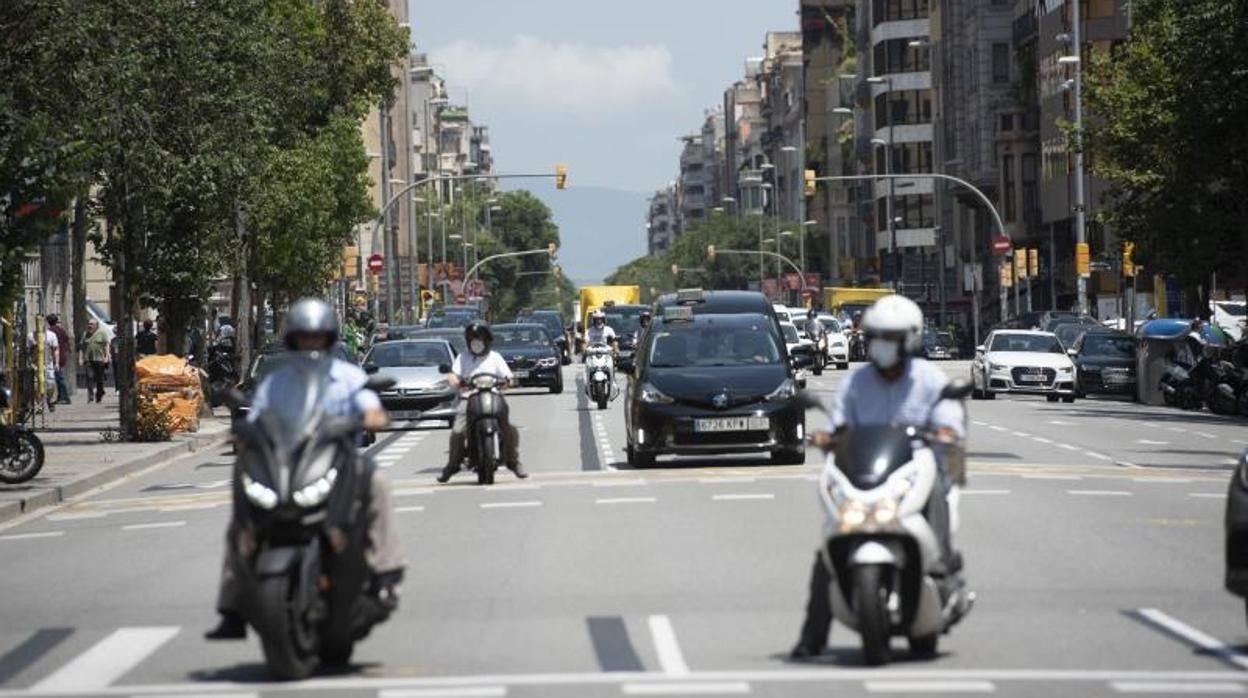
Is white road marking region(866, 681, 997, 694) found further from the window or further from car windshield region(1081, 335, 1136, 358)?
the window

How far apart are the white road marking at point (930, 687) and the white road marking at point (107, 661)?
3355 mm

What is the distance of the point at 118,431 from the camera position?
43531 mm

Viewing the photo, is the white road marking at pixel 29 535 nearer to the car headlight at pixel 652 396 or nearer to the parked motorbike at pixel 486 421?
the parked motorbike at pixel 486 421

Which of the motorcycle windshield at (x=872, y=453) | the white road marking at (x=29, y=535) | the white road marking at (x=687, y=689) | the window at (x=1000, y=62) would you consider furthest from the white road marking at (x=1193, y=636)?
the window at (x=1000, y=62)

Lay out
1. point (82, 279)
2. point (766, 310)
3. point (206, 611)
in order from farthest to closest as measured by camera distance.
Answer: point (82, 279)
point (766, 310)
point (206, 611)

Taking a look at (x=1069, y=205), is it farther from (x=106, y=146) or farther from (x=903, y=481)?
(x=903, y=481)

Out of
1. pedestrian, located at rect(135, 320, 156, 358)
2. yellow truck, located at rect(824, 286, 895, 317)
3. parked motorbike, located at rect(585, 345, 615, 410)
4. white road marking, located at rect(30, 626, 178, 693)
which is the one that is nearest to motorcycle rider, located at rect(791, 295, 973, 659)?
white road marking, located at rect(30, 626, 178, 693)

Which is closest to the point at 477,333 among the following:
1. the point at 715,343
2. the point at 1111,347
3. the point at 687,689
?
the point at 715,343

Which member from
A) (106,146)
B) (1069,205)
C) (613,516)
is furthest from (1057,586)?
(1069,205)

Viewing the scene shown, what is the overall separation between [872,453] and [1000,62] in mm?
114018

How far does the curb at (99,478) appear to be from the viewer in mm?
28109

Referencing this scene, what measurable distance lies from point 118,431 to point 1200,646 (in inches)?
1233

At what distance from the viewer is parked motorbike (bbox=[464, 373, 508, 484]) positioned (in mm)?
28750

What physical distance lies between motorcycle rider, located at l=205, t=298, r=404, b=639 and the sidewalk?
33.4 ft
